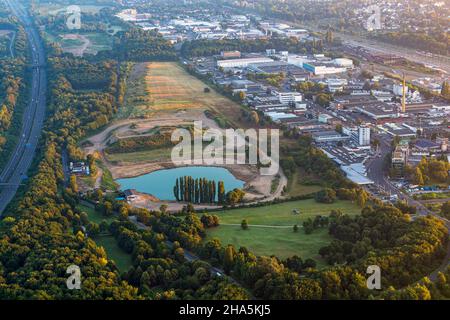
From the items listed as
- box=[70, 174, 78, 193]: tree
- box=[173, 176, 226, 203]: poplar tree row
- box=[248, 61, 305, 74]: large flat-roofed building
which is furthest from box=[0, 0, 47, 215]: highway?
box=[248, 61, 305, 74]: large flat-roofed building

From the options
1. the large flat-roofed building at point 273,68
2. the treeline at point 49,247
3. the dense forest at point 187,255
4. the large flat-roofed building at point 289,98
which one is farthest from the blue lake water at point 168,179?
the large flat-roofed building at point 273,68

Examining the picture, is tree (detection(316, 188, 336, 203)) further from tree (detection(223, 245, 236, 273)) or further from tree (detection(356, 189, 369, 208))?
tree (detection(223, 245, 236, 273))

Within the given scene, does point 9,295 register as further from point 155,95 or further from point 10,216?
point 155,95

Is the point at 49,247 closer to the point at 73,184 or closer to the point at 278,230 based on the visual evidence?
the point at 73,184

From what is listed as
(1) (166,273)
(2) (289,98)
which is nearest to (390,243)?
(1) (166,273)

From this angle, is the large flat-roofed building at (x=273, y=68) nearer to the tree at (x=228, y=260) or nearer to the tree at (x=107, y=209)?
the tree at (x=107, y=209)

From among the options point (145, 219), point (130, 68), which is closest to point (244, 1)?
point (130, 68)
